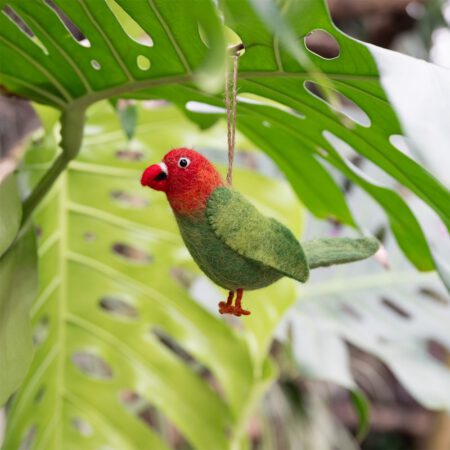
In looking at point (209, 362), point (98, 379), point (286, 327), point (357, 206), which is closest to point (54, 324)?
point (98, 379)

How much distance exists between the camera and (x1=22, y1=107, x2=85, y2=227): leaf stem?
479 mm

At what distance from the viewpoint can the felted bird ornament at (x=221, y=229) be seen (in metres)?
0.34

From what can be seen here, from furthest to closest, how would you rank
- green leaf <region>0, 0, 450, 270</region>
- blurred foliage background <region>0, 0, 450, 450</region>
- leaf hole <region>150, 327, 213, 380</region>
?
leaf hole <region>150, 327, 213, 380</region> < blurred foliage background <region>0, 0, 450, 450</region> < green leaf <region>0, 0, 450, 270</region>

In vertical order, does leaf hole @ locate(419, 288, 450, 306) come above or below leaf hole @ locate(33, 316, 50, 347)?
above

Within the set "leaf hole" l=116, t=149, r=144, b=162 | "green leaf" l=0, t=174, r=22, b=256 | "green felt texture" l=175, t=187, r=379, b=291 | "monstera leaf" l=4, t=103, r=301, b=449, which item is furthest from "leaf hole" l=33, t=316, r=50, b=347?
"green felt texture" l=175, t=187, r=379, b=291

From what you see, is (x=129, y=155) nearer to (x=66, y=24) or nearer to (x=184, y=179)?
(x=66, y=24)

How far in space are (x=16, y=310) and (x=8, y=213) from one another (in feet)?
0.22

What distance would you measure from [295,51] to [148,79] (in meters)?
0.22

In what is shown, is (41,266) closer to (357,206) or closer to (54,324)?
(54,324)

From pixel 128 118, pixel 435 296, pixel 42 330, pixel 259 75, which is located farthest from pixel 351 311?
pixel 259 75

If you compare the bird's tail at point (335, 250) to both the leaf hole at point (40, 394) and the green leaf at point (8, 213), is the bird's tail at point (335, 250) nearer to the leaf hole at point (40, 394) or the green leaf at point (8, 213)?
the green leaf at point (8, 213)

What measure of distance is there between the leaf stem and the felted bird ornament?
0.16 m

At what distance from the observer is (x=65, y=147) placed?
48 centimetres

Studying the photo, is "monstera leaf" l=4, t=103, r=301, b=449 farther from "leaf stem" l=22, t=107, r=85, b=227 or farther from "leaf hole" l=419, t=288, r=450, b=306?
"leaf hole" l=419, t=288, r=450, b=306
